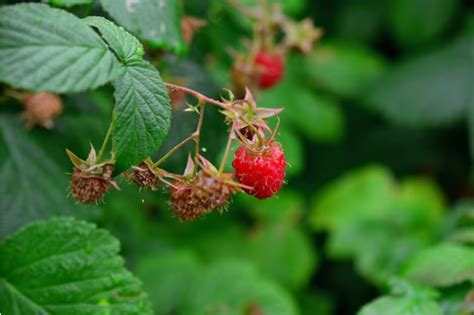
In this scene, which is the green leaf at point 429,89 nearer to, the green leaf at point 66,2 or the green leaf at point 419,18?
the green leaf at point 419,18

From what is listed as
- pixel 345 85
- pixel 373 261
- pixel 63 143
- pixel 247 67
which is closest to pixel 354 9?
pixel 345 85

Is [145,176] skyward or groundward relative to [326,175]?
groundward

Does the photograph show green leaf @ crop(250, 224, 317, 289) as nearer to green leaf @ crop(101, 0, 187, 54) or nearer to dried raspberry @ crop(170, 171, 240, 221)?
green leaf @ crop(101, 0, 187, 54)

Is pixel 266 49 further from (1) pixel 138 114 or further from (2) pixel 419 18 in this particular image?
(2) pixel 419 18

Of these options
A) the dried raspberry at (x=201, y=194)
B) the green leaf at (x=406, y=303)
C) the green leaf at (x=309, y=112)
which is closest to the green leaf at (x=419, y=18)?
the green leaf at (x=309, y=112)

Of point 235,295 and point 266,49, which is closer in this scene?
point 266,49

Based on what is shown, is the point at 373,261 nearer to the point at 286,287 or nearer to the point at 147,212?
the point at 286,287

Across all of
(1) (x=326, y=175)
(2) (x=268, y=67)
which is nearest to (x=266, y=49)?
(2) (x=268, y=67)
